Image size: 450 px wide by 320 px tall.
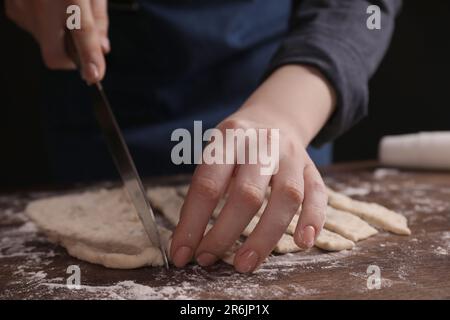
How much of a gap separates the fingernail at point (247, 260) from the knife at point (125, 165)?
121 millimetres

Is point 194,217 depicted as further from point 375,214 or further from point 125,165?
point 375,214

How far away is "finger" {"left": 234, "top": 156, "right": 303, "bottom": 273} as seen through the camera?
2.66 feet

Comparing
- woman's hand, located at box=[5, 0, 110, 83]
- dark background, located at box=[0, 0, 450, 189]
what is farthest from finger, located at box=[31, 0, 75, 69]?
dark background, located at box=[0, 0, 450, 189]

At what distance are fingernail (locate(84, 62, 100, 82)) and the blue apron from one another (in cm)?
43

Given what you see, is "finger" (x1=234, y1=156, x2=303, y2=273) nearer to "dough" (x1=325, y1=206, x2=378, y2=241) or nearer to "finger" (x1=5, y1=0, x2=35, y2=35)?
"dough" (x1=325, y1=206, x2=378, y2=241)

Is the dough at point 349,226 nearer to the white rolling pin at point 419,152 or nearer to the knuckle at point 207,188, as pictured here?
the knuckle at point 207,188

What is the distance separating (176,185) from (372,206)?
1.66ft

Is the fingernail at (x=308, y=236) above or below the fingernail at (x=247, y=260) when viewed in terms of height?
above

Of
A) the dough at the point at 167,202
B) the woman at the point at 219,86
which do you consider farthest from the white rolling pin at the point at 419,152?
the dough at the point at 167,202

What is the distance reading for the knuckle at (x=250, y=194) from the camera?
32.7 inches

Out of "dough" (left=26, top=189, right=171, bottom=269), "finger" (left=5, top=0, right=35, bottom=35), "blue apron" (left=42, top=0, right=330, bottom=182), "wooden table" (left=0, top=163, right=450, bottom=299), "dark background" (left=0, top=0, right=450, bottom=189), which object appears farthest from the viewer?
"dark background" (left=0, top=0, right=450, bottom=189)

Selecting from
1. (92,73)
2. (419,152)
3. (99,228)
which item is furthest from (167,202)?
(419,152)

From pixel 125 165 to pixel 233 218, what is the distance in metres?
0.25

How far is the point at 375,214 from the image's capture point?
106 centimetres
